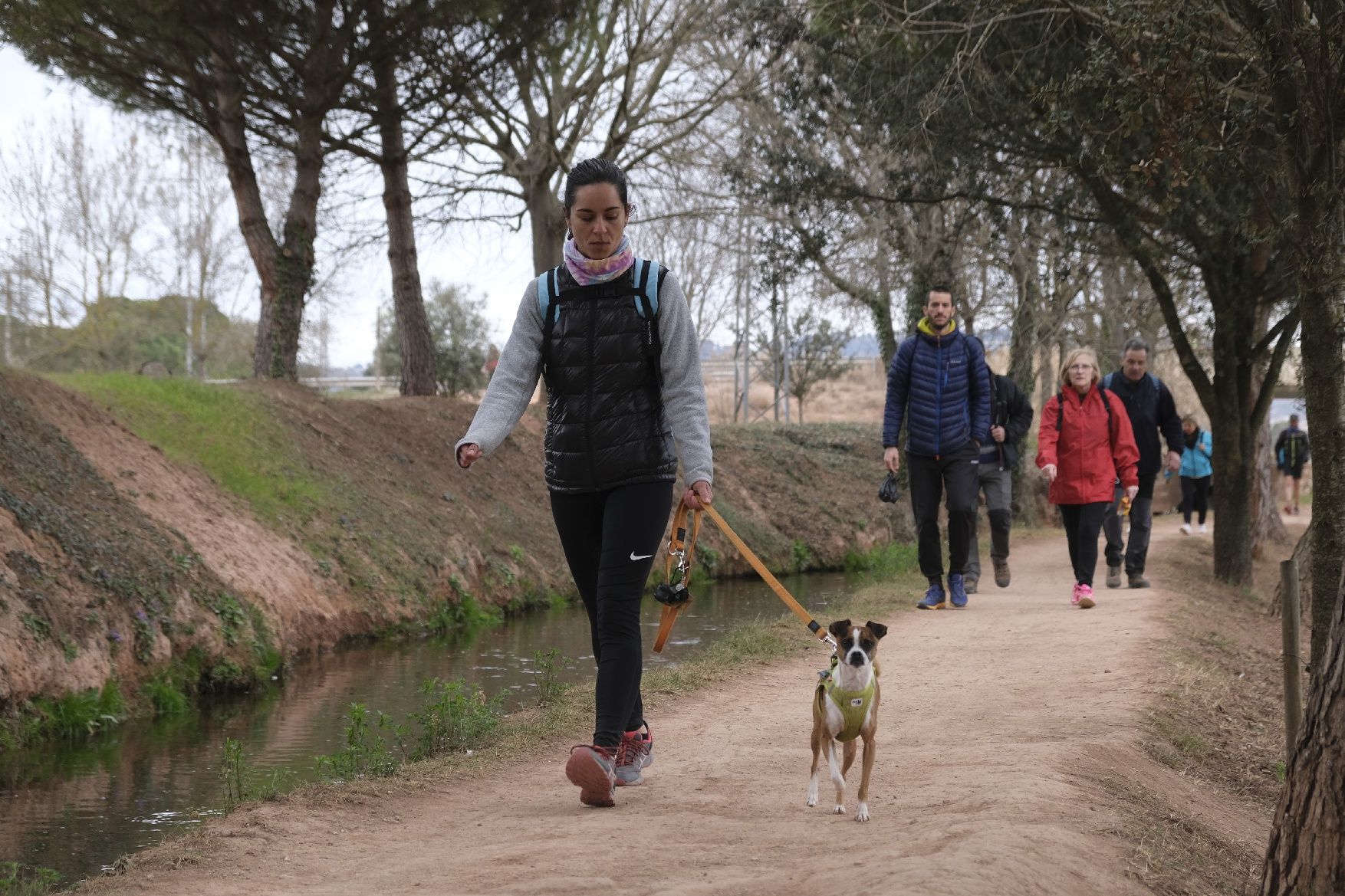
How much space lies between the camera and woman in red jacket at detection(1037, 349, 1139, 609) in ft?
38.4

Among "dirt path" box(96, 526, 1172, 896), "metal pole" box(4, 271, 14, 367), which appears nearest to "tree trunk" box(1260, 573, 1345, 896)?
"dirt path" box(96, 526, 1172, 896)

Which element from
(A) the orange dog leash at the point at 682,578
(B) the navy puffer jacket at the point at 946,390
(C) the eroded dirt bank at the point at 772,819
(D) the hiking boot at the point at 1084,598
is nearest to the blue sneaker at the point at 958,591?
(D) the hiking boot at the point at 1084,598

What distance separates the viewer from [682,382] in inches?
213

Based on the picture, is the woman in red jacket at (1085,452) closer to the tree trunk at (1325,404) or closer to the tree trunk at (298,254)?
the tree trunk at (1325,404)

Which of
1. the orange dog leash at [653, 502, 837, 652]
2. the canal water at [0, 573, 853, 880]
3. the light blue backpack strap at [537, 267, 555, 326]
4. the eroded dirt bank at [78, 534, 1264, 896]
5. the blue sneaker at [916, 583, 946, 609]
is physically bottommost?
the canal water at [0, 573, 853, 880]

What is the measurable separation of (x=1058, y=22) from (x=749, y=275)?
49.5 ft

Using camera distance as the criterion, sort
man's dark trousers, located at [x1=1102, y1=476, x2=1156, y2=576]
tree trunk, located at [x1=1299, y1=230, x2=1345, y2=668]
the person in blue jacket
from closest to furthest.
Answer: tree trunk, located at [x1=1299, y1=230, x2=1345, y2=668]
man's dark trousers, located at [x1=1102, y1=476, x2=1156, y2=576]
the person in blue jacket

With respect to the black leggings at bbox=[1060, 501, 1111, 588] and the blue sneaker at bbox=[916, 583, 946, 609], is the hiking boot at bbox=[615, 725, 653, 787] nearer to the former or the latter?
the blue sneaker at bbox=[916, 583, 946, 609]

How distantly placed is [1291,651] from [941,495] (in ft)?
13.4

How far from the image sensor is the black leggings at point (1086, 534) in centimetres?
1178

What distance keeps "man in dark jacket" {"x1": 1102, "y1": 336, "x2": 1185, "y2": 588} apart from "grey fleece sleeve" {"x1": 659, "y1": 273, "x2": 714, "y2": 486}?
849cm

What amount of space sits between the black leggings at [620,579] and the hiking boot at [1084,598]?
23.6ft

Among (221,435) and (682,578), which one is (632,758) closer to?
(682,578)

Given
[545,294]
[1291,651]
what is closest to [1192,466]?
[1291,651]
